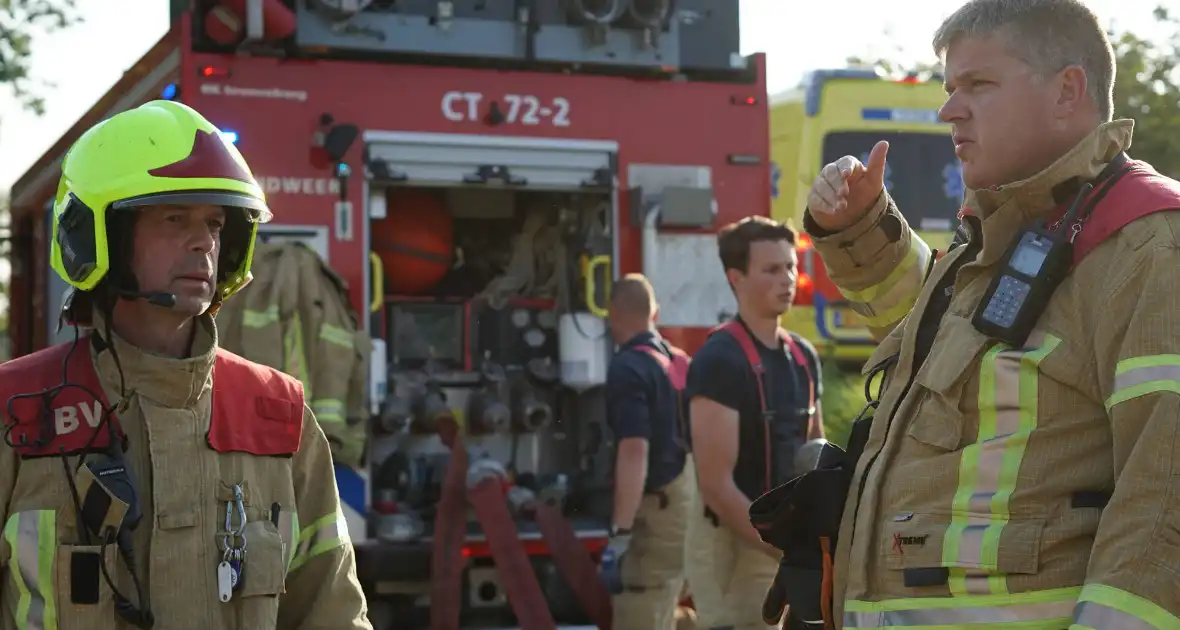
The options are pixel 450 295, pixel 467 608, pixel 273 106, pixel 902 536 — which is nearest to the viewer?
pixel 902 536

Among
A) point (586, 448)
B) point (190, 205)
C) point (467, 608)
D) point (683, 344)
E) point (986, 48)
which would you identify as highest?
point (986, 48)

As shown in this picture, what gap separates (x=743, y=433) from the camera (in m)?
4.90

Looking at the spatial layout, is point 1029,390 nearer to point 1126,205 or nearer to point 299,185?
point 1126,205

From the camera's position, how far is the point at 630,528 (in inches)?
235

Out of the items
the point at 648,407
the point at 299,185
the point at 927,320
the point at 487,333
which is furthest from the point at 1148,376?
the point at 487,333

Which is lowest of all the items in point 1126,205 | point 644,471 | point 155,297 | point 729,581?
point 729,581

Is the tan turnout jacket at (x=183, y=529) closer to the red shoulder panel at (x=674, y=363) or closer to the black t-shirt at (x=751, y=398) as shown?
the black t-shirt at (x=751, y=398)

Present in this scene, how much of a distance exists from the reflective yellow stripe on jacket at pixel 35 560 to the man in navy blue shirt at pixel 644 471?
364cm

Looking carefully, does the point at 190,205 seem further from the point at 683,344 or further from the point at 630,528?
the point at 683,344

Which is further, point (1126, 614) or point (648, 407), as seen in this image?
point (648, 407)

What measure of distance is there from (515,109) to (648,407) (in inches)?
49.6

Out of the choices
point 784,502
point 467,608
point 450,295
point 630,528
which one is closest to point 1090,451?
point 784,502

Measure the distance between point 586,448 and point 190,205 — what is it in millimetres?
4047

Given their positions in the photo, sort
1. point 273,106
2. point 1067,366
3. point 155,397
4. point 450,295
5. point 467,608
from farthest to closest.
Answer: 1. point 450,295
2. point 467,608
3. point 273,106
4. point 155,397
5. point 1067,366
